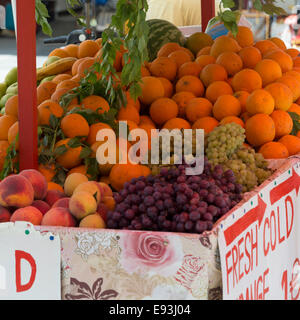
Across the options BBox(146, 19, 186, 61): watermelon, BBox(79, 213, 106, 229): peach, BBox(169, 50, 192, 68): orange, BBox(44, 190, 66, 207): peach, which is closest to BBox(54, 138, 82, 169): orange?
BBox(44, 190, 66, 207): peach

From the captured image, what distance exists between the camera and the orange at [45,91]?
2.31 m

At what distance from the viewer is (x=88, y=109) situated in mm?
2094

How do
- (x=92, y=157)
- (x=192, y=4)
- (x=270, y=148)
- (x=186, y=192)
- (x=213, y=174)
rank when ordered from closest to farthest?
(x=186, y=192)
(x=213, y=174)
(x=92, y=157)
(x=270, y=148)
(x=192, y=4)

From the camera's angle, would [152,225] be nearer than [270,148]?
Yes

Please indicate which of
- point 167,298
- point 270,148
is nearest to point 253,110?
point 270,148

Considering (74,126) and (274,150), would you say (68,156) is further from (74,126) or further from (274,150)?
(274,150)

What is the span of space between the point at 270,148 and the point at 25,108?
38.3 inches

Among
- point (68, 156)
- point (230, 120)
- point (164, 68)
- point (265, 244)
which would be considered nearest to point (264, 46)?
point (164, 68)

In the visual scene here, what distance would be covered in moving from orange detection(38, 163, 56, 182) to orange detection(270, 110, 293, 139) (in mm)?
953

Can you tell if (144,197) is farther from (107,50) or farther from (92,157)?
(107,50)

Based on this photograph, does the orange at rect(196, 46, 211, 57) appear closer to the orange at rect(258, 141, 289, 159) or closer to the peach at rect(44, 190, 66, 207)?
the orange at rect(258, 141, 289, 159)

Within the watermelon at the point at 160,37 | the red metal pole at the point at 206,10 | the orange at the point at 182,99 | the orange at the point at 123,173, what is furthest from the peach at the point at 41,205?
the red metal pole at the point at 206,10

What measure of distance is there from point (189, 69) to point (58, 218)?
1.28 metres

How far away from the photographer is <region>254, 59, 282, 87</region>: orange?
7.86 ft
